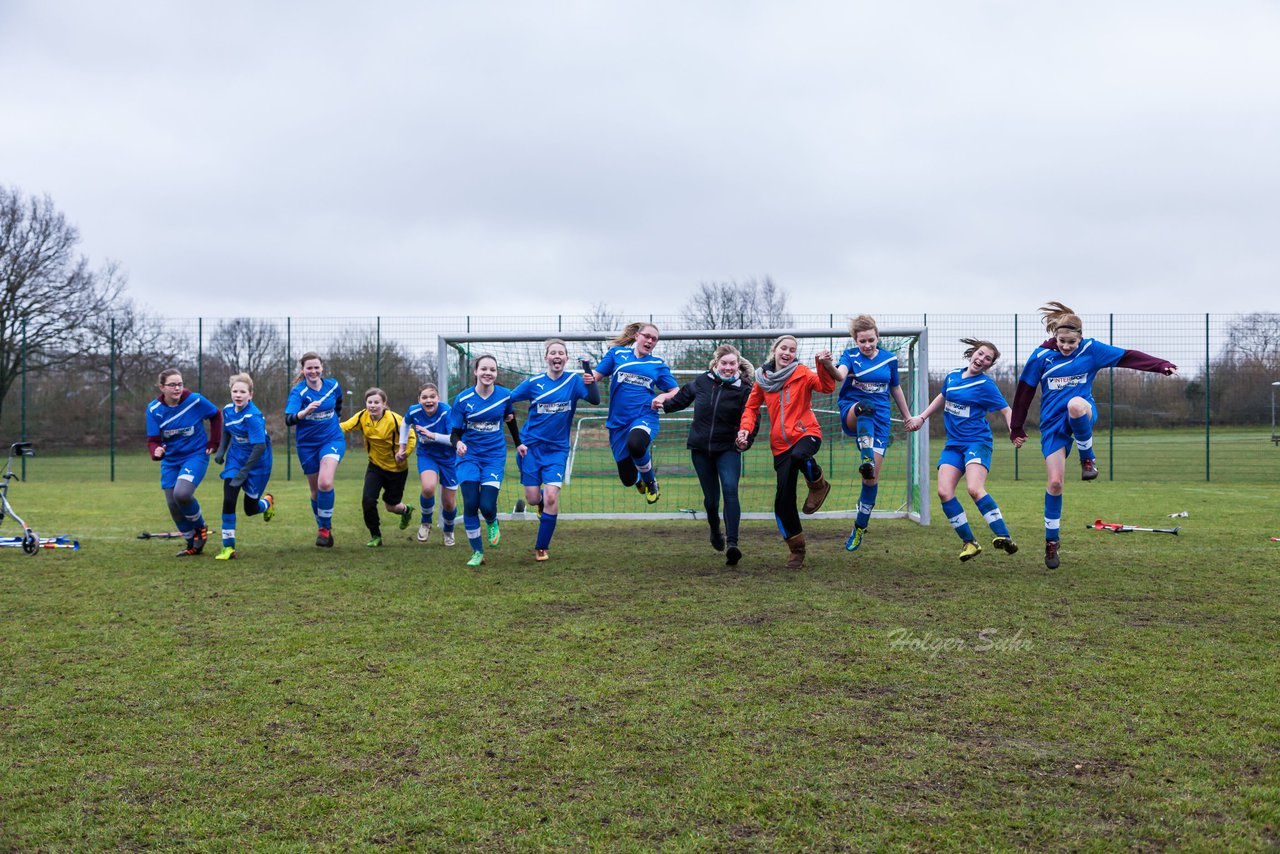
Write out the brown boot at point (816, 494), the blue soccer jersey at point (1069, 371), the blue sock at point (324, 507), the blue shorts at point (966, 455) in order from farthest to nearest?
the blue sock at point (324, 507) < the brown boot at point (816, 494) < the blue shorts at point (966, 455) < the blue soccer jersey at point (1069, 371)

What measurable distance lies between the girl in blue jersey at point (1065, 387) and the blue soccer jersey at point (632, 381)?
326cm

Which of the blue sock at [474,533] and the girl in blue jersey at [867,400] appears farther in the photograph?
the girl in blue jersey at [867,400]

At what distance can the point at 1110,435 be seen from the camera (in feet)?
66.3

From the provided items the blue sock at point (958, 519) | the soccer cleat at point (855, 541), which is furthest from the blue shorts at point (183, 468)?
the blue sock at point (958, 519)

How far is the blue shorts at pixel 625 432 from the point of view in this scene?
9250 millimetres

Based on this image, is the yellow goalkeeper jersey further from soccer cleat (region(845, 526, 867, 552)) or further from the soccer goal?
soccer cleat (region(845, 526, 867, 552))

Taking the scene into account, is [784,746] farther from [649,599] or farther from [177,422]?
[177,422]

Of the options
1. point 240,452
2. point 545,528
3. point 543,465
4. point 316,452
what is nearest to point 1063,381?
point 543,465

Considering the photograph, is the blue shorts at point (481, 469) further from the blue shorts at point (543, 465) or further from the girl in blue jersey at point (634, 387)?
the girl in blue jersey at point (634, 387)

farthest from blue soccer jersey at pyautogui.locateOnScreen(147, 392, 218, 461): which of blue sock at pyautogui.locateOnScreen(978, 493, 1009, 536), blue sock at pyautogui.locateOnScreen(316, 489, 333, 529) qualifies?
blue sock at pyautogui.locateOnScreen(978, 493, 1009, 536)

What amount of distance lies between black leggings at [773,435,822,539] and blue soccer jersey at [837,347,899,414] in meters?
1.66

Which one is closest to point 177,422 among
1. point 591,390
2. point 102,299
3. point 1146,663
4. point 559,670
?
point 591,390

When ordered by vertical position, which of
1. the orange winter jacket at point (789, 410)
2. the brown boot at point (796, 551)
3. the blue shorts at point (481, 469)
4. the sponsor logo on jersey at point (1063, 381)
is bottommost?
the brown boot at point (796, 551)

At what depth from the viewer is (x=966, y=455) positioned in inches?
328
